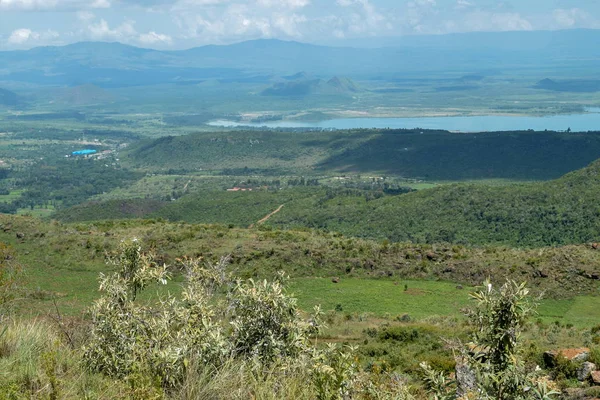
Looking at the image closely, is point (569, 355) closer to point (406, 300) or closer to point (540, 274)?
point (406, 300)

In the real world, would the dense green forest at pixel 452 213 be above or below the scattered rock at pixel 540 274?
below

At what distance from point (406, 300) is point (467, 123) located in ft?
465

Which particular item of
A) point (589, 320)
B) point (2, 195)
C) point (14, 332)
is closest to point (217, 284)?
point (14, 332)

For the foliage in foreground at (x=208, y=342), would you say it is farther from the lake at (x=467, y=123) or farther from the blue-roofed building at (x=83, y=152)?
the lake at (x=467, y=123)

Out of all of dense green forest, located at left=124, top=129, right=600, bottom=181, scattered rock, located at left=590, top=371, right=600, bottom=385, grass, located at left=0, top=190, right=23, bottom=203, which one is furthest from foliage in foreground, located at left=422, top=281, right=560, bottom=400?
grass, located at left=0, top=190, right=23, bottom=203

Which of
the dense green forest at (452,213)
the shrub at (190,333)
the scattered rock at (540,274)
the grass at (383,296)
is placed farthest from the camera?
the dense green forest at (452,213)

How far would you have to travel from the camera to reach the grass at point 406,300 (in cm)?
2128

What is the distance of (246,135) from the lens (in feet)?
381

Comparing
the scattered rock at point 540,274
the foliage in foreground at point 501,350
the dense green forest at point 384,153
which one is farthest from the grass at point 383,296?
the dense green forest at point 384,153

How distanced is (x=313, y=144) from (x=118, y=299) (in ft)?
344

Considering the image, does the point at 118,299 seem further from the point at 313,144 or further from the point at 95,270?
the point at 313,144

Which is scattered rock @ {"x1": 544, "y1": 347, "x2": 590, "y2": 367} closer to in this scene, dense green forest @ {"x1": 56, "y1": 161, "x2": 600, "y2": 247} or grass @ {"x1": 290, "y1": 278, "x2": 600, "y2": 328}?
grass @ {"x1": 290, "y1": 278, "x2": 600, "y2": 328}

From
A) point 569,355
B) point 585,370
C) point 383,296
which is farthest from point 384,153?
point 585,370

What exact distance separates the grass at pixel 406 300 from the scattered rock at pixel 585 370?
808 centimetres
